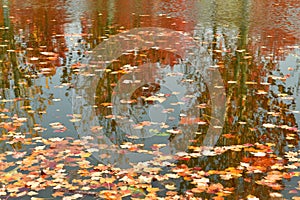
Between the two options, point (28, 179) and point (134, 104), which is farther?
point (134, 104)

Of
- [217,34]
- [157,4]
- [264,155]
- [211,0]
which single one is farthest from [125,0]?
[264,155]

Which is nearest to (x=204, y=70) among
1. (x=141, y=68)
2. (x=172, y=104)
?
(x=141, y=68)

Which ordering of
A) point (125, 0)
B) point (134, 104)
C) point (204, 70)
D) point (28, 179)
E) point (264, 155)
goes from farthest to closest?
1. point (125, 0)
2. point (204, 70)
3. point (134, 104)
4. point (264, 155)
5. point (28, 179)

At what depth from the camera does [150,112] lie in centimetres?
528

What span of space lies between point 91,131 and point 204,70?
2.76 metres

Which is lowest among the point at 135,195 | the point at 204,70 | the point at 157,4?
the point at 135,195

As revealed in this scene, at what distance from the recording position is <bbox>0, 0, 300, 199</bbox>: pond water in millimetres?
3676

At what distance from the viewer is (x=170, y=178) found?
12.2ft

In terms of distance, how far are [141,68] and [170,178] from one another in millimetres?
3517

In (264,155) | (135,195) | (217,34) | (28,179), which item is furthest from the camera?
(217,34)

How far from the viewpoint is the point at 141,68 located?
703 cm

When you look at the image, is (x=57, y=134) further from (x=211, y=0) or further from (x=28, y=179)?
(x=211, y=0)

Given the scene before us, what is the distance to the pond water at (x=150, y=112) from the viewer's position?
12.1ft

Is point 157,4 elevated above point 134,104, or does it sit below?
above
